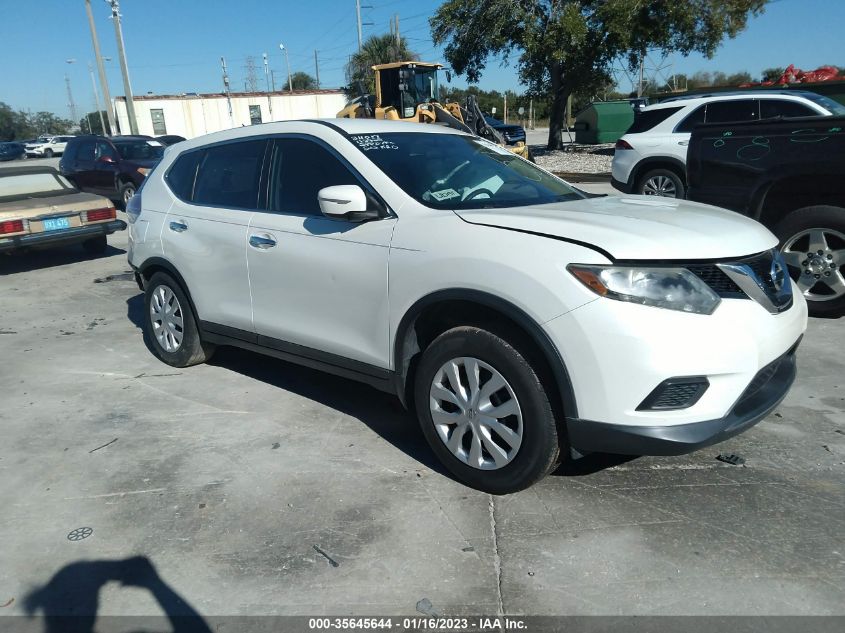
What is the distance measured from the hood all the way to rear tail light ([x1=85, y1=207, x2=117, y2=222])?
26.5 ft

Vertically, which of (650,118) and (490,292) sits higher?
(650,118)

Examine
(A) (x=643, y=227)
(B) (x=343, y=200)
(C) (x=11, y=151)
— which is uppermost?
(B) (x=343, y=200)

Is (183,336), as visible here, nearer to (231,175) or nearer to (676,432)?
(231,175)

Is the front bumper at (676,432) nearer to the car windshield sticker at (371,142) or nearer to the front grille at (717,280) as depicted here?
the front grille at (717,280)

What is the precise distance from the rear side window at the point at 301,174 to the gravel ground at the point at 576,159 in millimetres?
17139

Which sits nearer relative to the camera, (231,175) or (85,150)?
(231,175)

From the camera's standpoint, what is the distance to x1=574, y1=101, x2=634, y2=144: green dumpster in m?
31.2

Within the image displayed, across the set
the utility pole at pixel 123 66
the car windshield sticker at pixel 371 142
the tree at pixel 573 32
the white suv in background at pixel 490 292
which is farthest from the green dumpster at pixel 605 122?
the car windshield sticker at pixel 371 142

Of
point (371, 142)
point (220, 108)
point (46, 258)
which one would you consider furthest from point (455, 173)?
point (220, 108)

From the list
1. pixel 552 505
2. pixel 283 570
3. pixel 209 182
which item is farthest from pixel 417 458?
pixel 209 182

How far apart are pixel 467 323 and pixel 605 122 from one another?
100 ft

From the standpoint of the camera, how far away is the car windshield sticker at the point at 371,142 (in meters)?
3.84

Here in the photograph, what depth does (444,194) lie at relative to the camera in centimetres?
363

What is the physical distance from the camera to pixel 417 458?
3.71 metres
